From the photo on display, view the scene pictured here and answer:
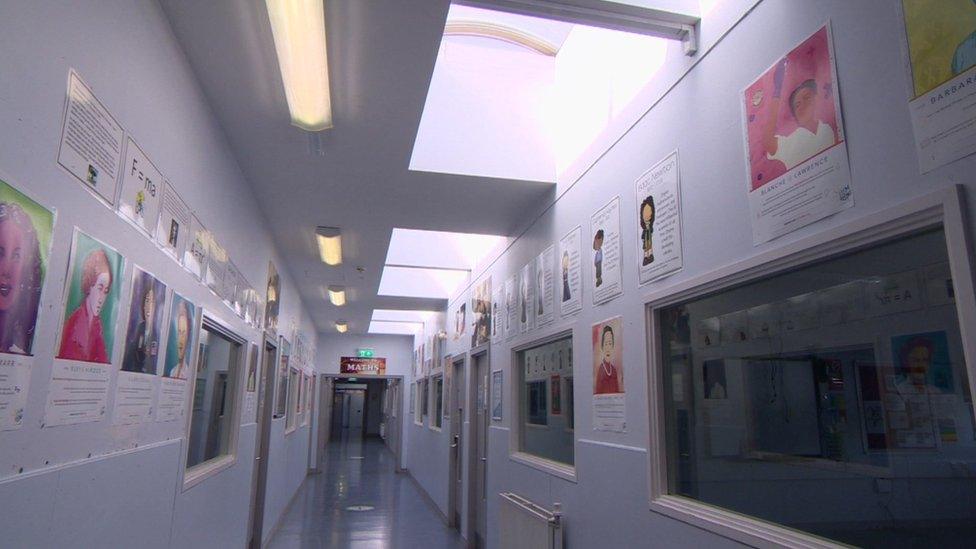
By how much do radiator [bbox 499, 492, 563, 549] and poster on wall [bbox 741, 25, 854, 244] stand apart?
2.37 m

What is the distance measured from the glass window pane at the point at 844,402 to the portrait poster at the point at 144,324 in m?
2.40

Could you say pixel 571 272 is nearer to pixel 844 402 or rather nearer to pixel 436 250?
pixel 844 402

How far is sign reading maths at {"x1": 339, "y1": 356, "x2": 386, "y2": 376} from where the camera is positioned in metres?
14.0

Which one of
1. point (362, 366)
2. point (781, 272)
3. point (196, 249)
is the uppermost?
point (196, 249)

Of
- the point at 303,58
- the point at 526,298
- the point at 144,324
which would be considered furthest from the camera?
the point at 526,298

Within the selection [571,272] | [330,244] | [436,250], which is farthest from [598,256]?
[436,250]

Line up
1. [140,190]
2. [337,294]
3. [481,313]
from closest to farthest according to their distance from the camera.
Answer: [140,190] → [481,313] → [337,294]

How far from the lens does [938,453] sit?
5.24 feet

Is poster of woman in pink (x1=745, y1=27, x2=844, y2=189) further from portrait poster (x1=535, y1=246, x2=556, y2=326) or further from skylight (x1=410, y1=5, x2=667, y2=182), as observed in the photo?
portrait poster (x1=535, y1=246, x2=556, y2=326)

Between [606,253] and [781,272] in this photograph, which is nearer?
[781,272]

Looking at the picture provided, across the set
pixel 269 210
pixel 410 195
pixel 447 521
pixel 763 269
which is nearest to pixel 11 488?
pixel 763 269

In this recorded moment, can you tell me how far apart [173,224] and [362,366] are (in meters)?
11.7

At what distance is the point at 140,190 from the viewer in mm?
2406

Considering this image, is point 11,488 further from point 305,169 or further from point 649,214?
point 305,169
